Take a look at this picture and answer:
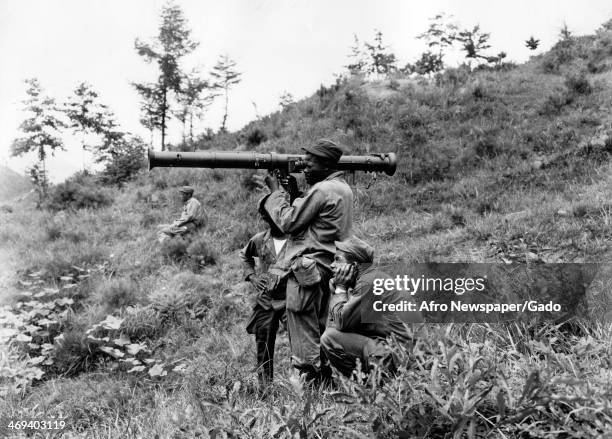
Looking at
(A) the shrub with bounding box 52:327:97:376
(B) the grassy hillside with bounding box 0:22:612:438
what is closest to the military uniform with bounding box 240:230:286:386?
(B) the grassy hillside with bounding box 0:22:612:438

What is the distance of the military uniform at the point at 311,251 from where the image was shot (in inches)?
162

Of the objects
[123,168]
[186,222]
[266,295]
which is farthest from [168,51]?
[266,295]

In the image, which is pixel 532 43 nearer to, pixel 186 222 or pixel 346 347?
pixel 186 222

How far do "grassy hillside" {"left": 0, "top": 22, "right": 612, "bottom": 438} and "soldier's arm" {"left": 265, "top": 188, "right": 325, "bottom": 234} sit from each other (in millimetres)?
1229

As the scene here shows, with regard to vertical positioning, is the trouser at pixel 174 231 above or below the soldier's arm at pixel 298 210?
below

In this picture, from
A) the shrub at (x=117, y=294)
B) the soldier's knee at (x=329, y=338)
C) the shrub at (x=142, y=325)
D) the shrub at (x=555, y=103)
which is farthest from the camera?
the shrub at (x=555, y=103)

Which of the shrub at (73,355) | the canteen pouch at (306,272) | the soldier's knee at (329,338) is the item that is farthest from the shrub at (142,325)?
the soldier's knee at (329,338)

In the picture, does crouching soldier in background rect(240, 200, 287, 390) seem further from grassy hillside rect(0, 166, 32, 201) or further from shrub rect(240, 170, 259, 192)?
grassy hillside rect(0, 166, 32, 201)

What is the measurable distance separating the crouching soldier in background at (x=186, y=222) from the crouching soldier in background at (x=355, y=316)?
7676 millimetres

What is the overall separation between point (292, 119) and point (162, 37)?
31.1 feet

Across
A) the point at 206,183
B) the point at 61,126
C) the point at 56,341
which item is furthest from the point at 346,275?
the point at 61,126

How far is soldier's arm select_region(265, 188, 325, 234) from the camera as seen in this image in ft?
13.7

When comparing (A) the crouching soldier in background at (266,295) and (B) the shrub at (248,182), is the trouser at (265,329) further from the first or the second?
(B) the shrub at (248,182)

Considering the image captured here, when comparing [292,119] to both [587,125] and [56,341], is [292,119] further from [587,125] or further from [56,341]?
[56,341]
